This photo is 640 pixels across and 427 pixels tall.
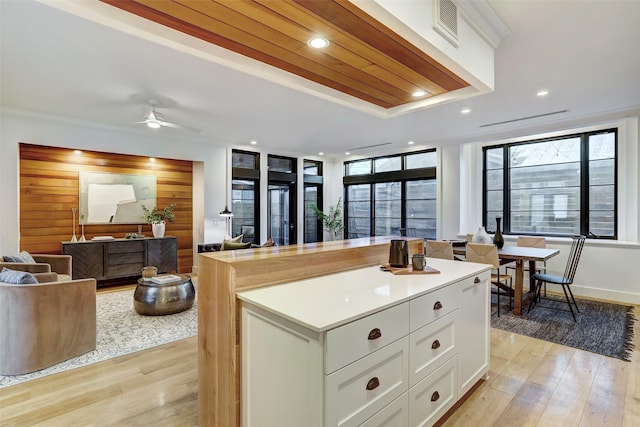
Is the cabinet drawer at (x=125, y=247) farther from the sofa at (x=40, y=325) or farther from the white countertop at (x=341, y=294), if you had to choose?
the white countertop at (x=341, y=294)

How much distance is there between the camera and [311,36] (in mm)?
1925

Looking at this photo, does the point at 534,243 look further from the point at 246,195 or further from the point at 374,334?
the point at 246,195

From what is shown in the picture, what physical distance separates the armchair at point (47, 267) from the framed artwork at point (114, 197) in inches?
50.6

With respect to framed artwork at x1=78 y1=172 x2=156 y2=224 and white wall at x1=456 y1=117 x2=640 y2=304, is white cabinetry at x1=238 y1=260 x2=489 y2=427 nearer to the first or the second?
white wall at x1=456 y1=117 x2=640 y2=304

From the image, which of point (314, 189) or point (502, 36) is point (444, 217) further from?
point (502, 36)

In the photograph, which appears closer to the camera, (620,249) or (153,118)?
(153,118)

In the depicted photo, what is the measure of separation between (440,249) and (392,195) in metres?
3.41

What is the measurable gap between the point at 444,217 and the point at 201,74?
521cm

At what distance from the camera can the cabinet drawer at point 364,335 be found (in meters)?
1.25

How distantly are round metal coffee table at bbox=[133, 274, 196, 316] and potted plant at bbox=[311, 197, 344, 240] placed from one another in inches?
189

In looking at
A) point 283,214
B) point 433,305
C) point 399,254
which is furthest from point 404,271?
point 283,214

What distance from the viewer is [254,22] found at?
180 centimetres

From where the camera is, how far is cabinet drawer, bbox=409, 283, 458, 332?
170cm

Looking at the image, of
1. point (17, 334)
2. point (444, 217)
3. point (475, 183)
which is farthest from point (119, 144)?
point (475, 183)
